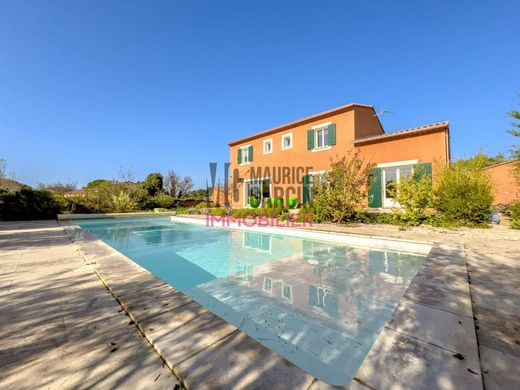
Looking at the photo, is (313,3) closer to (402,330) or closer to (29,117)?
(402,330)

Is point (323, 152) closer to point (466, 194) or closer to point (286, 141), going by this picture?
point (286, 141)

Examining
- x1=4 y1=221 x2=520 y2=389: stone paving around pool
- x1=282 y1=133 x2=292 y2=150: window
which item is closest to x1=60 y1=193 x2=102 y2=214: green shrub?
x1=282 y1=133 x2=292 y2=150: window

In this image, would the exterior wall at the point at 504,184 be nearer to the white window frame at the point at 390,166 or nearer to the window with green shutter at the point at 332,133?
the white window frame at the point at 390,166

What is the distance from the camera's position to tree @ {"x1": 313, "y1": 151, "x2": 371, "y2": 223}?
9219 mm

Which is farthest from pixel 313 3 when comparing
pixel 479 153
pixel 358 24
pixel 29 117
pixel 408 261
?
pixel 29 117

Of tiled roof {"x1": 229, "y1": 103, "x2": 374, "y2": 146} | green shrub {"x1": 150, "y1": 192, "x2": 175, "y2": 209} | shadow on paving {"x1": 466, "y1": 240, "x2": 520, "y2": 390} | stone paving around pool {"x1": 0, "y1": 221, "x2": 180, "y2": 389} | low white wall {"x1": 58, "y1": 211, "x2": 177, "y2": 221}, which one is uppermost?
tiled roof {"x1": 229, "y1": 103, "x2": 374, "y2": 146}

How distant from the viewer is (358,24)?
36.2 feet

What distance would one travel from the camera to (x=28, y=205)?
13125mm

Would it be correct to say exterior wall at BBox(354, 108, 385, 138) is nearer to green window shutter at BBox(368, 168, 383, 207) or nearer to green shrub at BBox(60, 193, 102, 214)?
green window shutter at BBox(368, 168, 383, 207)

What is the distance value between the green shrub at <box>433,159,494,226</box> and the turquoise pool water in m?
4.29

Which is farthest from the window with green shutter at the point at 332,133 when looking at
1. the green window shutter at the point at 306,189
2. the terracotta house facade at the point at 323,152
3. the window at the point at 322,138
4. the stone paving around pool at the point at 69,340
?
the stone paving around pool at the point at 69,340

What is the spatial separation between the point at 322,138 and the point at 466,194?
299 inches

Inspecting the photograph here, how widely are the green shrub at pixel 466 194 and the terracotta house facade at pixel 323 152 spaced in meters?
1.51

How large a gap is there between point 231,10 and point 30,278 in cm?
1296
